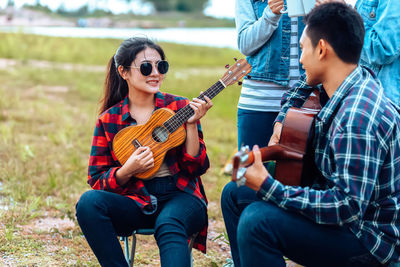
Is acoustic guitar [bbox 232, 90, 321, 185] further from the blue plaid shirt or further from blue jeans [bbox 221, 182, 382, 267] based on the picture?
blue jeans [bbox 221, 182, 382, 267]

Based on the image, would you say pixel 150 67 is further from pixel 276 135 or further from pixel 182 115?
pixel 276 135

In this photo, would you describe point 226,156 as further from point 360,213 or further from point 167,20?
point 167,20

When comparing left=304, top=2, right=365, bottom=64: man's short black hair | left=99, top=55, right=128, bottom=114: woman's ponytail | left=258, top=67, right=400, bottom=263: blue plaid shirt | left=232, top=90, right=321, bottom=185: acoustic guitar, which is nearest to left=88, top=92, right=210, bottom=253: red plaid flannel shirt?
left=99, top=55, right=128, bottom=114: woman's ponytail

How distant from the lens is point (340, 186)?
2.01 meters

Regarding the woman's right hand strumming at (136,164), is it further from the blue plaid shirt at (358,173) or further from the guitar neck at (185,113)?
the blue plaid shirt at (358,173)

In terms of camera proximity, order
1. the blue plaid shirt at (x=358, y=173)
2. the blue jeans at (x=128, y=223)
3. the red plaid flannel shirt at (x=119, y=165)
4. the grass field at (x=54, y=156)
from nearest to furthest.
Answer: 1. the blue plaid shirt at (x=358, y=173)
2. the blue jeans at (x=128, y=223)
3. the red plaid flannel shirt at (x=119, y=165)
4. the grass field at (x=54, y=156)

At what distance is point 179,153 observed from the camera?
285 centimetres

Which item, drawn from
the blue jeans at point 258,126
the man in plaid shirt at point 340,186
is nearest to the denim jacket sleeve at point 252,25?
the blue jeans at point 258,126

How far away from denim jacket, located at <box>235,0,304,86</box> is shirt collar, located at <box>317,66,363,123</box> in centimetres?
81

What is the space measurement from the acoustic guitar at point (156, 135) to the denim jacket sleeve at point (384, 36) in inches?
28.6

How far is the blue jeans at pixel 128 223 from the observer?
2.51 meters

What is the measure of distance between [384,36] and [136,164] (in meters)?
1.48

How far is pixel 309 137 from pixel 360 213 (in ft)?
1.30

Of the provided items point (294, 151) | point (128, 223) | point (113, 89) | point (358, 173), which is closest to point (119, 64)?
point (113, 89)
